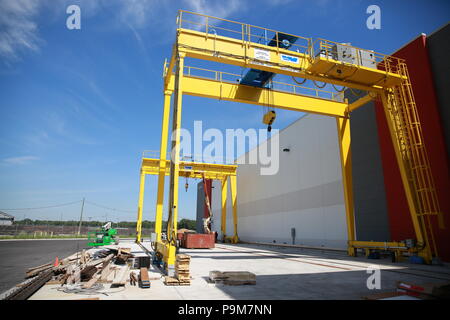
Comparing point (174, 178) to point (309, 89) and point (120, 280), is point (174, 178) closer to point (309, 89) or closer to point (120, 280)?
point (120, 280)

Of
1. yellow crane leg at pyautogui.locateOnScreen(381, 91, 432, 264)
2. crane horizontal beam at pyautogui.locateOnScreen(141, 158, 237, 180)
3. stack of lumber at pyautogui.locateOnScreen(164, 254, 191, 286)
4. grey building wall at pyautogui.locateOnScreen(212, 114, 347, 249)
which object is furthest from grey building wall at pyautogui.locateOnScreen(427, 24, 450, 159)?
crane horizontal beam at pyautogui.locateOnScreen(141, 158, 237, 180)

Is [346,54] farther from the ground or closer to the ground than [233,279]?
farther from the ground

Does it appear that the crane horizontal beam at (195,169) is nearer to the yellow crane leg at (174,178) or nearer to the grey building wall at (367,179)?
the grey building wall at (367,179)

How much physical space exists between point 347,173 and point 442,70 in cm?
598

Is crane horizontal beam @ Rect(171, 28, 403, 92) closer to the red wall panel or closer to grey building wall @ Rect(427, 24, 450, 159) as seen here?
the red wall panel

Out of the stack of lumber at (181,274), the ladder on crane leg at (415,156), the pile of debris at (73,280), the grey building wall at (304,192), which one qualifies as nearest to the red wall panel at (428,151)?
the ladder on crane leg at (415,156)

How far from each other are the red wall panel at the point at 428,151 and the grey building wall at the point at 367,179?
0.39 meters

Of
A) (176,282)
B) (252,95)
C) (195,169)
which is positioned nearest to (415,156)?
(252,95)

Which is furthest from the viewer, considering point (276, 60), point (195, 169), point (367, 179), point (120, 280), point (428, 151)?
point (195, 169)

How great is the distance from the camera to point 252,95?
13180 mm

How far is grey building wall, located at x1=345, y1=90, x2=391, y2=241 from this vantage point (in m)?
13.9

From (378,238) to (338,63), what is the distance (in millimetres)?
8824

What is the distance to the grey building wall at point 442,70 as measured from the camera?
11250 millimetres
